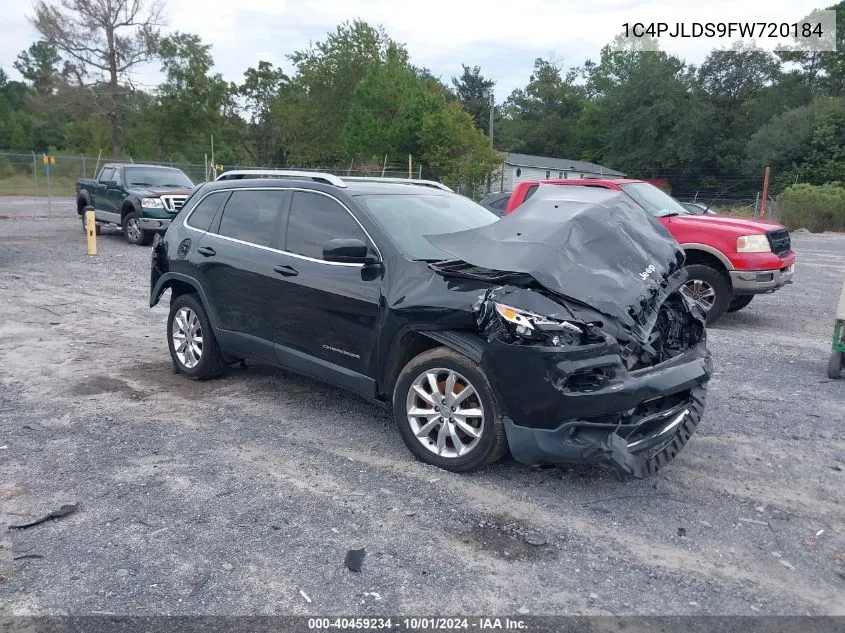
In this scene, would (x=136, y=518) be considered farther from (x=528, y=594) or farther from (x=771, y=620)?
(x=771, y=620)

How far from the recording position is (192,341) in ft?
20.5

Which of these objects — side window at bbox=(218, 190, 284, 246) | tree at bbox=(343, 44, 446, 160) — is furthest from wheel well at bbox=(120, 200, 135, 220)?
tree at bbox=(343, 44, 446, 160)

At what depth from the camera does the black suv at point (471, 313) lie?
12.7 ft

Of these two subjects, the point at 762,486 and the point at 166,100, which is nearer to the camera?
the point at 762,486

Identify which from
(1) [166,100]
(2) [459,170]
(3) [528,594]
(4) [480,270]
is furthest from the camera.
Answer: (1) [166,100]

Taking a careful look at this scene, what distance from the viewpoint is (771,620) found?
3.01 metres

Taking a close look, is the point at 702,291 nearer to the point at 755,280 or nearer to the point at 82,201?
the point at 755,280

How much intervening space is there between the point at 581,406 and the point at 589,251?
108 centimetres

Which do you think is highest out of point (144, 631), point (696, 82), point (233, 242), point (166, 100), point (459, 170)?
point (696, 82)

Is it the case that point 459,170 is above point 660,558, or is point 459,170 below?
above

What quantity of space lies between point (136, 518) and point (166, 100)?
5180cm

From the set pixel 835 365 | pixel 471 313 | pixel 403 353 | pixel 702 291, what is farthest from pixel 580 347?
pixel 702 291

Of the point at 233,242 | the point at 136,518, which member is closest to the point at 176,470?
the point at 136,518

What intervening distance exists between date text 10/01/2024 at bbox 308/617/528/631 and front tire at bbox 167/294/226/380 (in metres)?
3.51
